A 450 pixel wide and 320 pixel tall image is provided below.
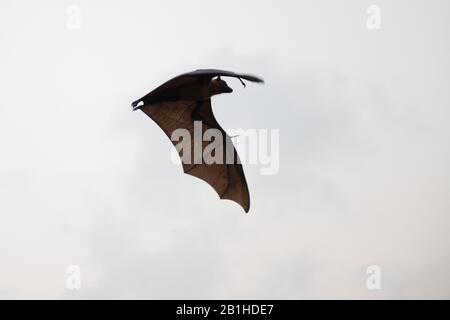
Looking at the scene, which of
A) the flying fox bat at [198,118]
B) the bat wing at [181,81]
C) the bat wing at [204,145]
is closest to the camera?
the bat wing at [181,81]

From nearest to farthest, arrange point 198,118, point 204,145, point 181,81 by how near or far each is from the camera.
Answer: point 181,81 < point 198,118 < point 204,145

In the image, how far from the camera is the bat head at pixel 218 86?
38.0 ft

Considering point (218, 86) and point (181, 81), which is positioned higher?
point (181, 81)

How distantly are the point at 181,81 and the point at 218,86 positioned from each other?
0.77 m

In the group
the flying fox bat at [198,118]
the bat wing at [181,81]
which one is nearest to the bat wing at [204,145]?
the flying fox bat at [198,118]

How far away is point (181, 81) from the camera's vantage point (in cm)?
1121

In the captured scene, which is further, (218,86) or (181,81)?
(218,86)

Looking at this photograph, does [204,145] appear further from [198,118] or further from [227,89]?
[227,89]

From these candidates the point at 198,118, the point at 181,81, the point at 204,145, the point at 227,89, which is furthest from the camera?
the point at 204,145

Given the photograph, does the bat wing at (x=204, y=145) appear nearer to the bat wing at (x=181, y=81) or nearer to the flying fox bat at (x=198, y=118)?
the flying fox bat at (x=198, y=118)

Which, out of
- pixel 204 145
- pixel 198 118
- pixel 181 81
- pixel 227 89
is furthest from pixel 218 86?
pixel 204 145
